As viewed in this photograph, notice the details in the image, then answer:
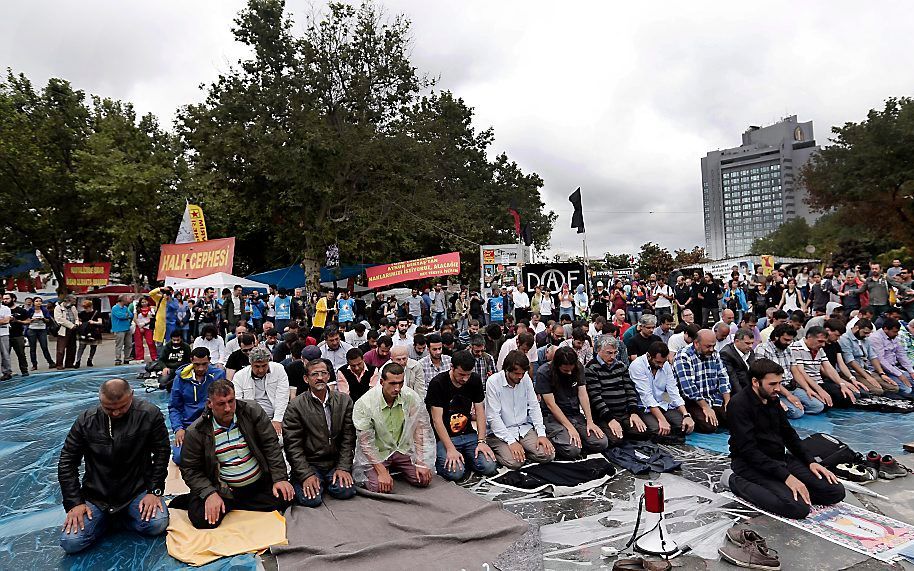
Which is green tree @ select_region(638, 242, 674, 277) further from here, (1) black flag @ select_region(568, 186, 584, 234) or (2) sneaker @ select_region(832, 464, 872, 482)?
(2) sneaker @ select_region(832, 464, 872, 482)

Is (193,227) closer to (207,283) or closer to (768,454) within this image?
(207,283)

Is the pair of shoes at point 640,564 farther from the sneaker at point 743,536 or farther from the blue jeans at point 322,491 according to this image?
the blue jeans at point 322,491

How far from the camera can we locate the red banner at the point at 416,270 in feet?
62.6

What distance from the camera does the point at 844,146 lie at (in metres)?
27.9

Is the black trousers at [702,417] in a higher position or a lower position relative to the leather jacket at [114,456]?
lower

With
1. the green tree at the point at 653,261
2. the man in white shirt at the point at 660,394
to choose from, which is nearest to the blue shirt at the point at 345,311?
the man in white shirt at the point at 660,394

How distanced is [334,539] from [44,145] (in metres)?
27.3

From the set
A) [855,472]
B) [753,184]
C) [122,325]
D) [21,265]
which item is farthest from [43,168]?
[753,184]

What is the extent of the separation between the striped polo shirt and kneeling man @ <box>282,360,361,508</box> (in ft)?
1.10

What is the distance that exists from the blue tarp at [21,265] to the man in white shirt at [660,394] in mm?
26559

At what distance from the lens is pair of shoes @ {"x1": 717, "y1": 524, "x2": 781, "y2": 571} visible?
3207mm

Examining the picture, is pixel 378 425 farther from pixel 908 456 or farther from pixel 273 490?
pixel 908 456

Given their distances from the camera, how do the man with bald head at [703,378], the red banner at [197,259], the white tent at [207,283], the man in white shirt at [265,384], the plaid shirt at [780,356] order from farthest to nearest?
the red banner at [197,259], the white tent at [207,283], the plaid shirt at [780,356], the man with bald head at [703,378], the man in white shirt at [265,384]

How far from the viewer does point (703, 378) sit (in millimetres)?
6266
